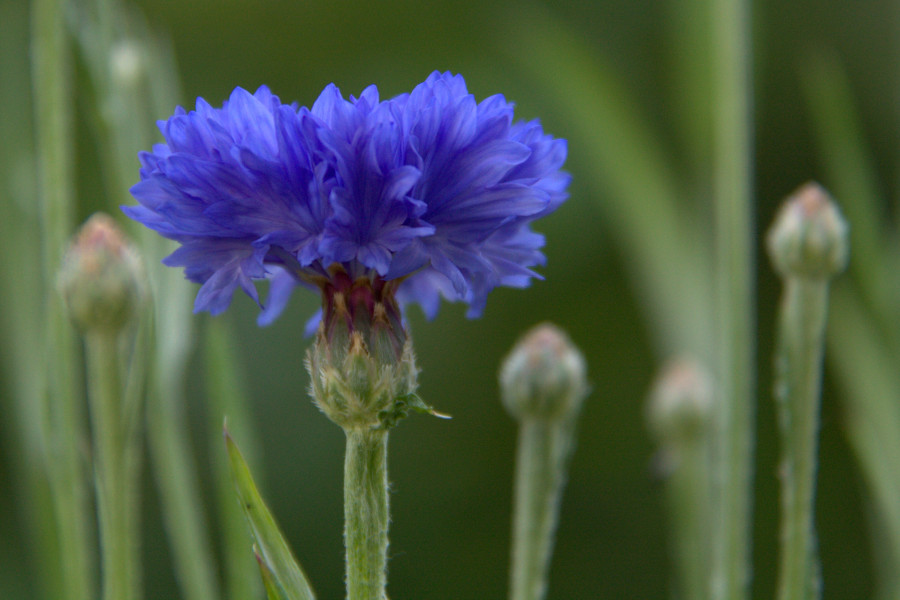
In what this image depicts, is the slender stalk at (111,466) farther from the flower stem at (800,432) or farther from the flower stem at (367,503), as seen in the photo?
the flower stem at (800,432)

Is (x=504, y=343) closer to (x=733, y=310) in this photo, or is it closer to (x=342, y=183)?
(x=733, y=310)

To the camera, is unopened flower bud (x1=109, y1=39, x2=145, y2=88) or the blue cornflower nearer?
the blue cornflower

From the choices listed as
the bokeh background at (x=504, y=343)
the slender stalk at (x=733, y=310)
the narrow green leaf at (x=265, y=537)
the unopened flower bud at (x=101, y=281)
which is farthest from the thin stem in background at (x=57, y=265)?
the bokeh background at (x=504, y=343)

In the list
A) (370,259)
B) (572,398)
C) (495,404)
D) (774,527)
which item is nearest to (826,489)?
(774,527)

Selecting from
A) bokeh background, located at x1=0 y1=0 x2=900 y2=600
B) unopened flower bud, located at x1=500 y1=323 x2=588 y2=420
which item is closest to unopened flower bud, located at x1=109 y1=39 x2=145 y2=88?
unopened flower bud, located at x1=500 y1=323 x2=588 y2=420

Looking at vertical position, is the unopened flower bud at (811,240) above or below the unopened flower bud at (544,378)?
above

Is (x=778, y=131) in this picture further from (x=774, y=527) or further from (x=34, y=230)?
(x=34, y=230)

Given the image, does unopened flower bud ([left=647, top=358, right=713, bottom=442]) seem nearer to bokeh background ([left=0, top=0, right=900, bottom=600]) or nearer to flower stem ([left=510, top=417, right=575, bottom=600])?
flower stem ([left=510, top=417, right=575, bottom=600])
